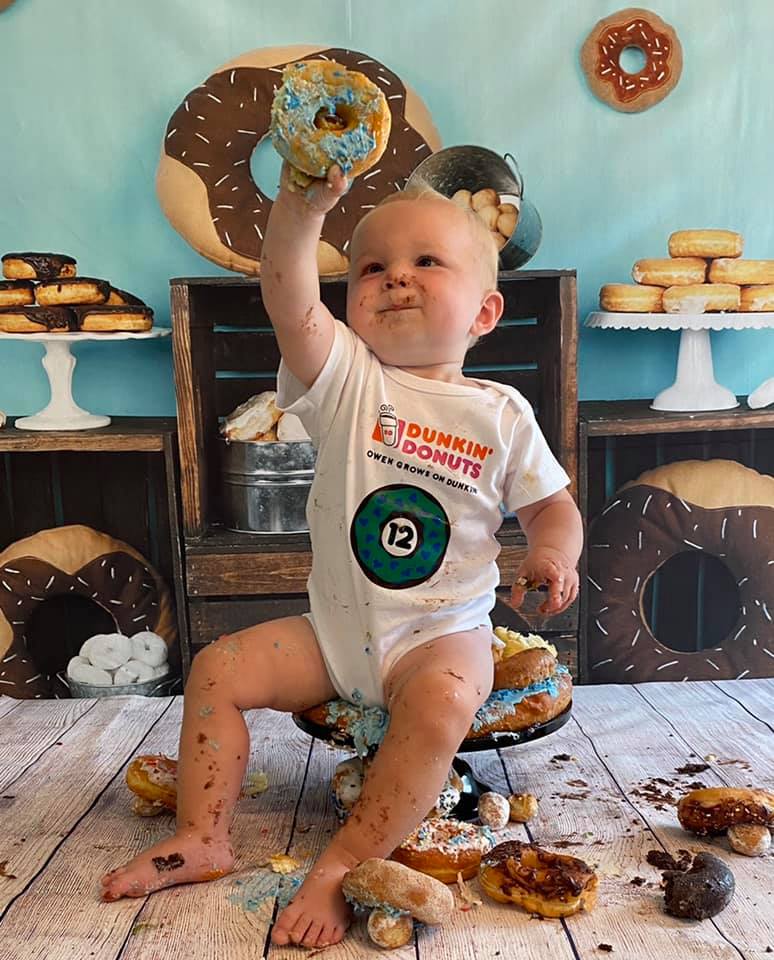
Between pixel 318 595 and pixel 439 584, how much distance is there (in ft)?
0.51

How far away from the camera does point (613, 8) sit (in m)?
2.31

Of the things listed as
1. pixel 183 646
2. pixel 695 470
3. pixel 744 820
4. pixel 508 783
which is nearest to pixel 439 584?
pixel 508 783

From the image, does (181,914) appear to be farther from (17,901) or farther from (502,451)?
(502,451)

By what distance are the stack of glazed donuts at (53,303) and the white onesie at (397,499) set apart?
0.98m

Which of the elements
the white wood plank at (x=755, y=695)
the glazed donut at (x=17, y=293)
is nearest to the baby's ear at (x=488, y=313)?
the white wood plank at (x=755, y=695)

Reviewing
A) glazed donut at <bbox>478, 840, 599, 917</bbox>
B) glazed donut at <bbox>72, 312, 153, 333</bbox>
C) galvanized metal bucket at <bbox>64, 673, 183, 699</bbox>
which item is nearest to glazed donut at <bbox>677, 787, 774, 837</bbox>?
glazed donut at <bbox>478, 840, 599, 917</bbox>

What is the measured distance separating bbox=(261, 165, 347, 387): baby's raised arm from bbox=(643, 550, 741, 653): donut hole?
1.60m

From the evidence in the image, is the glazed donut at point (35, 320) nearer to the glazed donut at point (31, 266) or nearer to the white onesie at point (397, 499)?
the glazed donut at point (31, 266)

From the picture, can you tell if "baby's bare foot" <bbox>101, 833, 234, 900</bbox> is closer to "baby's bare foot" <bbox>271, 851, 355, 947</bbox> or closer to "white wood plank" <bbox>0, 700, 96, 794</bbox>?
"baby's bare foot" <bbox>271, 851, 355, 947</bbox>

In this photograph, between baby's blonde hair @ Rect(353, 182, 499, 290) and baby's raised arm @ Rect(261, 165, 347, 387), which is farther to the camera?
baby's blonde hair @ Rect(353, 182, 499, 290)

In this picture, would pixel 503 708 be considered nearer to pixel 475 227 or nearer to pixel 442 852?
pixel 442 852

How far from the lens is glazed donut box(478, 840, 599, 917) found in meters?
0.97

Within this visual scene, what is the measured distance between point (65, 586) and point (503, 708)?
1.35 metres

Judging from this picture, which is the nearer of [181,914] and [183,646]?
[181,914]
